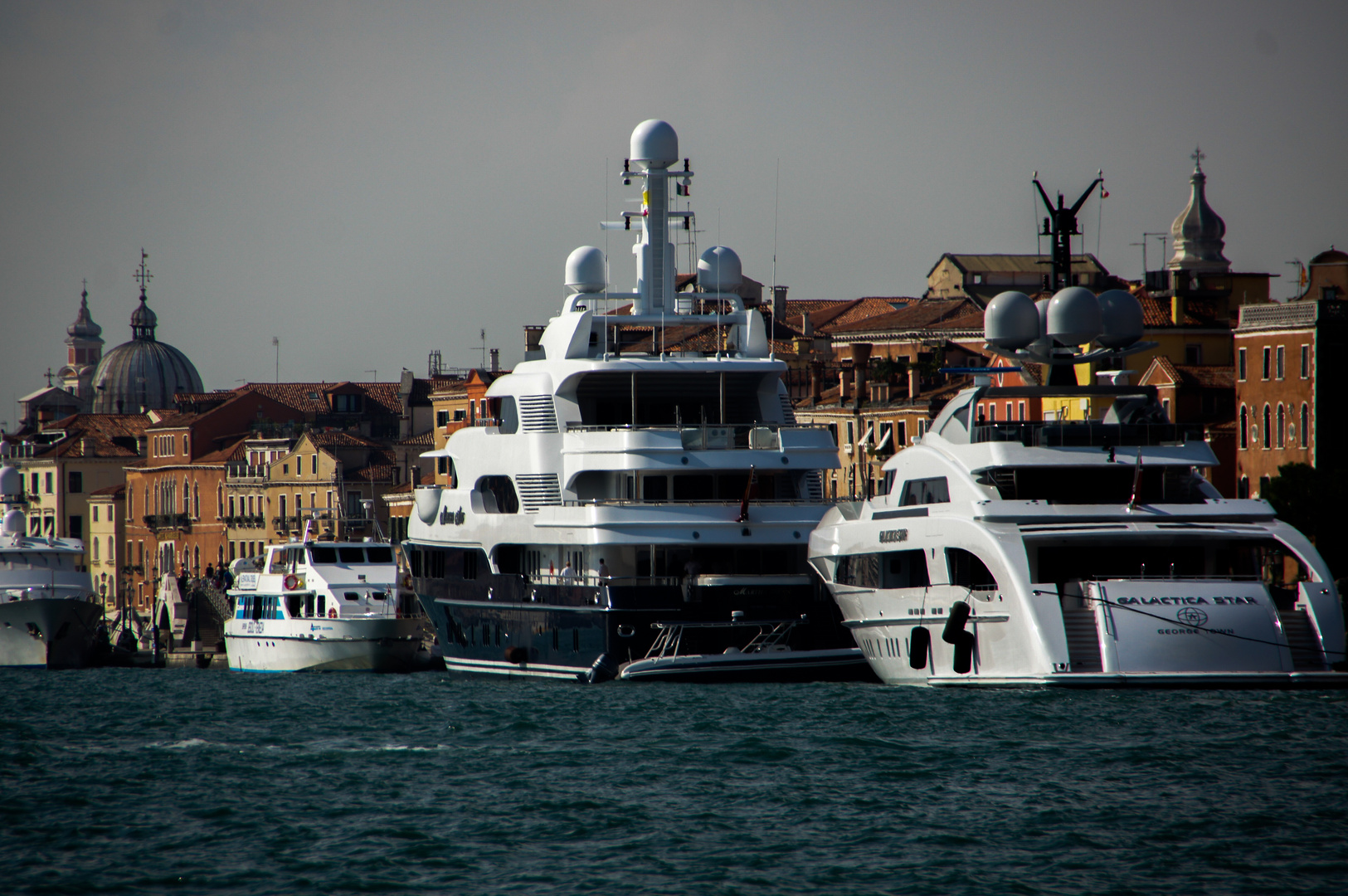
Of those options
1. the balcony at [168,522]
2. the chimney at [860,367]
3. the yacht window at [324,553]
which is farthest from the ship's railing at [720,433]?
the balcony at [168,522]

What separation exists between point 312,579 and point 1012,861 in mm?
39058

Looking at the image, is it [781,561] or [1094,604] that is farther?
[781,561]

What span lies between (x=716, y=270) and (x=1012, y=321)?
11.1m

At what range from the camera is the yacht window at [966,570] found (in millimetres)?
37812

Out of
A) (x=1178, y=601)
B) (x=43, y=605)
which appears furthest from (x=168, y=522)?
(x=1178, y=601)

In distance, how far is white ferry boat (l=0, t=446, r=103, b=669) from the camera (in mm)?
72000

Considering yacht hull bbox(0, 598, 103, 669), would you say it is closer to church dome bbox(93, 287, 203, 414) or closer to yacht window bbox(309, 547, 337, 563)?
yacht window bbox(309, 547, 337, 563)

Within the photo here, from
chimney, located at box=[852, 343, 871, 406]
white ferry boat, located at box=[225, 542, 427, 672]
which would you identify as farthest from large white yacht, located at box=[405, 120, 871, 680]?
chimney, located at box=[852, 343, 871, 406]

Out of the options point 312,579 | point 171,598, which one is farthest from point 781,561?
point 171,598

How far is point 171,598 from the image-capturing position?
91.3 metres

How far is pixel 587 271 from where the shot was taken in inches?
2030

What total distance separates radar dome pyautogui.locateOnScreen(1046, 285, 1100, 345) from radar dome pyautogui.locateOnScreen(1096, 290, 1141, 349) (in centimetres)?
154

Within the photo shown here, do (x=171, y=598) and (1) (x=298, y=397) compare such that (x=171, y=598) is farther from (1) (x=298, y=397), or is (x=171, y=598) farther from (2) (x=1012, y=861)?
(2) (x=1012, y=861)

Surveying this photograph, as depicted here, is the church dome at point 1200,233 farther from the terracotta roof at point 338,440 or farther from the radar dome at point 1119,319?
the radar dome at point 1119,319
